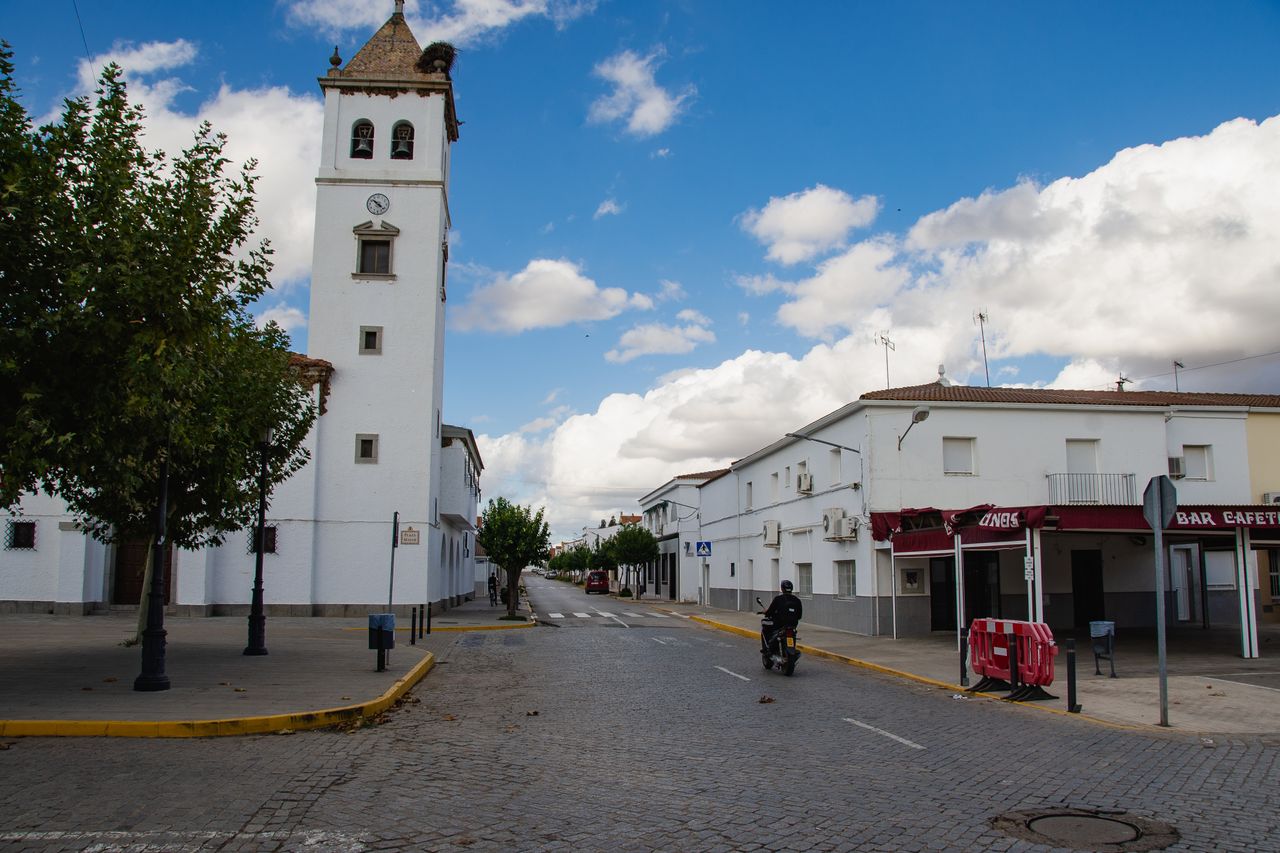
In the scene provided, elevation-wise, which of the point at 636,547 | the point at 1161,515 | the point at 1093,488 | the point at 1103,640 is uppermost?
the point at 1093,488

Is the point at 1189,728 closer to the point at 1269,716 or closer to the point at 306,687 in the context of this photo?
the point at 1269,716

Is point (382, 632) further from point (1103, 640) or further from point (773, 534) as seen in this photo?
point (773, 534)

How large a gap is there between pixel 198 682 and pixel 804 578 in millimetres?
21504

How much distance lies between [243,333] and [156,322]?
5477mm

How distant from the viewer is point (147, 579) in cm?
1619

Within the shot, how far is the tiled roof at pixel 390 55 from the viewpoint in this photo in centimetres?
3316

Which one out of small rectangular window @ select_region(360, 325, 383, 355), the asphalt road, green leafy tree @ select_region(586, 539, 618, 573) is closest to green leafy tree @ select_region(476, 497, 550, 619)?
small rectangular window @ select_region(360, 325, 383, 355)

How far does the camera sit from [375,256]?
32344 millimetres

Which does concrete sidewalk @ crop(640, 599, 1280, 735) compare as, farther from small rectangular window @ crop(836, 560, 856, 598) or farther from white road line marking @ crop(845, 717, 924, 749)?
white road line marking @ crop(845, 717, 924, 749)

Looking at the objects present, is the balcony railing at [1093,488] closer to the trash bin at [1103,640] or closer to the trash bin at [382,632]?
the trash bin at [1103,640]

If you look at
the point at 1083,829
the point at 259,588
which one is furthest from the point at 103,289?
the point at 1083,829

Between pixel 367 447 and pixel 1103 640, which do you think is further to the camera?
pixel 367 447

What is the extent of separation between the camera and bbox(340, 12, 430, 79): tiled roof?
3316 cm

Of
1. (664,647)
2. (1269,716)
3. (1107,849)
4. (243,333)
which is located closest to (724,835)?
(1107,849)
